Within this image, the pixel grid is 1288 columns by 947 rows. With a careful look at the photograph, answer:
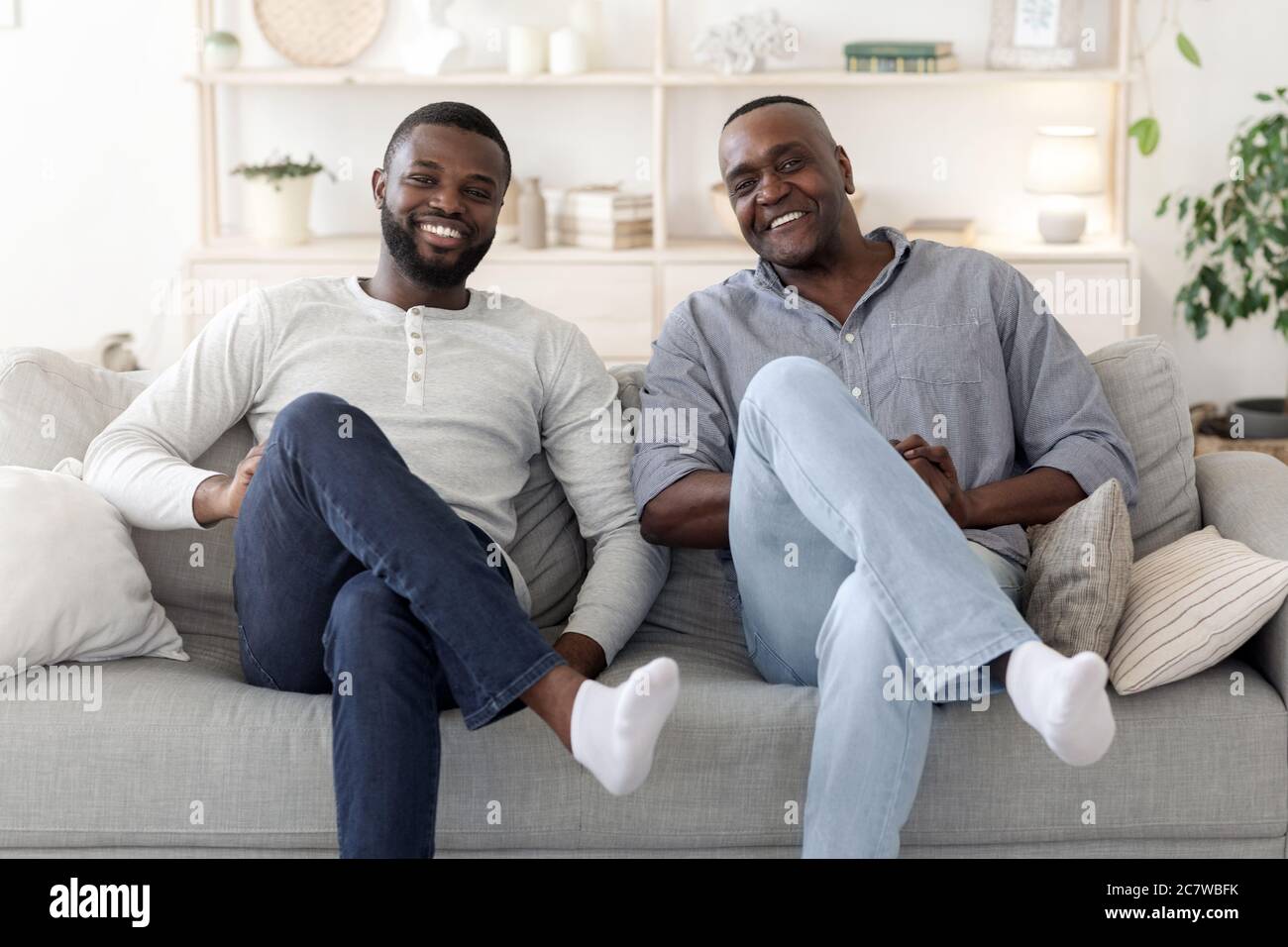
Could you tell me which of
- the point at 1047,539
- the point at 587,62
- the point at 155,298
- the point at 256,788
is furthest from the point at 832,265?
the point at 155,298

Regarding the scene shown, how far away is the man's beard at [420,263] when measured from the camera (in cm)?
201

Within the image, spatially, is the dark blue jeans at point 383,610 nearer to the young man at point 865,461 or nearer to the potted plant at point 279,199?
the young man at point 865,461

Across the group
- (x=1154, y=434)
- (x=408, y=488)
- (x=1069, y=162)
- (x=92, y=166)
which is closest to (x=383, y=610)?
(x=408, y=488)

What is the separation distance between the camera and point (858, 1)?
4059 millimetres

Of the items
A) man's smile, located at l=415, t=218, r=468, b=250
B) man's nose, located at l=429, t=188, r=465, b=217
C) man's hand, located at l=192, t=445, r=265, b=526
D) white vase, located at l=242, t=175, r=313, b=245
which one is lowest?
A: man's hand, located at l=192, t=445, r=265, b=526

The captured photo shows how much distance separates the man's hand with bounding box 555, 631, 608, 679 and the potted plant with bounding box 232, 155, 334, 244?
8.39ft

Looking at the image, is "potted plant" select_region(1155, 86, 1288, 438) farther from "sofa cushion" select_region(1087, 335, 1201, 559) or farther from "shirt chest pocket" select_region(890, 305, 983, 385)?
"shirt chest pocket" select_region(890, 305, 983, 385)

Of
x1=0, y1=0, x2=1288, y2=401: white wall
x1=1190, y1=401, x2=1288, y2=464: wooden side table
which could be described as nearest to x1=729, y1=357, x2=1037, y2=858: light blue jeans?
x1=1190, y1=401, x2=1288, y2=464: wooden side table

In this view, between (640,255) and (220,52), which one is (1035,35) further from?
(220,52)

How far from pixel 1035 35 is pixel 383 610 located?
305 centimetres

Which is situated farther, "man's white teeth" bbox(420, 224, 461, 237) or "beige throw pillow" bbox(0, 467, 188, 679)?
"man's white teeth" bbox(420, 224, 461, 237)

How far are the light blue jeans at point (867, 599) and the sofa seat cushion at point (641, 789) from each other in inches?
4.1

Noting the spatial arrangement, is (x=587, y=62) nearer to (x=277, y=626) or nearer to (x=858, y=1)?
(x=858, y=1)

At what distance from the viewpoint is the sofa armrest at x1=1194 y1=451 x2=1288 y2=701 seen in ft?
5.62
